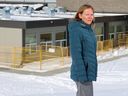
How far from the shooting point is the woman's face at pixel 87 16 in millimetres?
4794

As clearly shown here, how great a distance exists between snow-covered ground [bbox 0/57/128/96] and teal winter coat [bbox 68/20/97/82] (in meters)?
5.56

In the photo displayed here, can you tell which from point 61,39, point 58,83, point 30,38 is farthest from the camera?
point 61,39

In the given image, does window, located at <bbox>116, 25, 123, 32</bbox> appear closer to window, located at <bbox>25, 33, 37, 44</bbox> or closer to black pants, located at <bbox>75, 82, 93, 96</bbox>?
window, located at <bbox>25, 33, 37, 44</bbox>

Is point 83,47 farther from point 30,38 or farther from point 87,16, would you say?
point 30,38

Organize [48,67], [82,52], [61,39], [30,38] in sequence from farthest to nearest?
[61,39] → [30,38] → [48,67] → [82,52]

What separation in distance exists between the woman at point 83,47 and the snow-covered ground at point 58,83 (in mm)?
5556

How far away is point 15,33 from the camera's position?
22.8 m

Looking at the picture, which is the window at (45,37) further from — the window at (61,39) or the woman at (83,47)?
the woman at (83,47)

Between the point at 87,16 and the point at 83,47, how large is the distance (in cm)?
38

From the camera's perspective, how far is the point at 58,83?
1475cm

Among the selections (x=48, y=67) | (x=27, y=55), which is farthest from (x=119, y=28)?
(x=48, y=67)

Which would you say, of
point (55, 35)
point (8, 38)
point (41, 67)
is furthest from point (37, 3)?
point (41, 67)

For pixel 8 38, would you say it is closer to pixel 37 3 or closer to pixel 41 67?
pixel 41 67

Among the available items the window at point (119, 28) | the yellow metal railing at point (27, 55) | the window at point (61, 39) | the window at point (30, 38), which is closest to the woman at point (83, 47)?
the yellow metal railing at point (27, 55)
